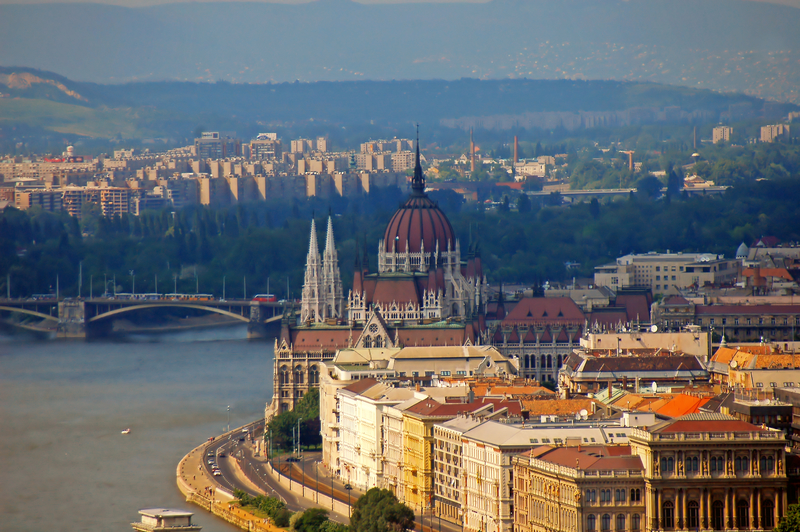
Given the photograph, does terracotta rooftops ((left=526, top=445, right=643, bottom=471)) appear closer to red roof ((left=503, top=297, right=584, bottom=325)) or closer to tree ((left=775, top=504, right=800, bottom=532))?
tree ((left=775, top=504, right=800, bottom=532))

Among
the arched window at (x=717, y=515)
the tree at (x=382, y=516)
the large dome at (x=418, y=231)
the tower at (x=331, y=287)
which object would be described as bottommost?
the tree at (x=382, y=516)

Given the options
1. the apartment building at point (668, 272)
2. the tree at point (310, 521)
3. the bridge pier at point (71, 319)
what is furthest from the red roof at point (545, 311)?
the tree at point (310, 521)

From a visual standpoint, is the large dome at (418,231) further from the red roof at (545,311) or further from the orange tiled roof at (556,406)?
the orange tiled roof at (556,406)

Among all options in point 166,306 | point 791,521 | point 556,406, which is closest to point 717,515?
point 791,521

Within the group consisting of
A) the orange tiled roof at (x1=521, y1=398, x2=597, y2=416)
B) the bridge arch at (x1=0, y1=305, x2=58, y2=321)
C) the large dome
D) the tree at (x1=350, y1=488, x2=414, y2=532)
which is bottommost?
the tree at (x1=350, y1=488, x2=414, y2=532)

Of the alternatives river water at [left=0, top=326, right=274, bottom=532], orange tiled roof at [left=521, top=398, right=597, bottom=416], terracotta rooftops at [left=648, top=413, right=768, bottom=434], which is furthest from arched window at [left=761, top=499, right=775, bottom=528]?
river water at [left=0, top=326, right=274, bottom=532]

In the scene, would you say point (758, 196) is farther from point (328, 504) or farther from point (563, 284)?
point (328, 504)

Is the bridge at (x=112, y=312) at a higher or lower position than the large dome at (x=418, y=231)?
lower
